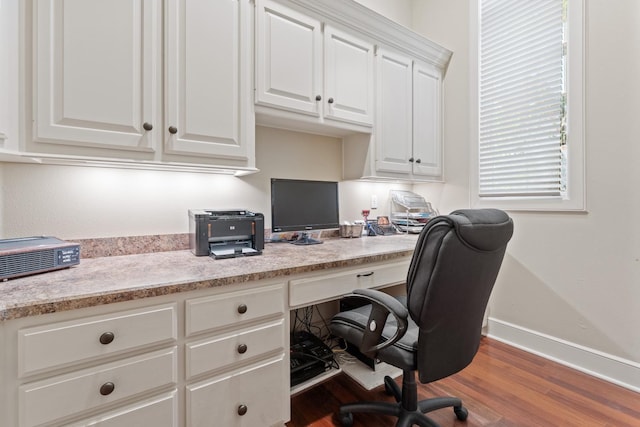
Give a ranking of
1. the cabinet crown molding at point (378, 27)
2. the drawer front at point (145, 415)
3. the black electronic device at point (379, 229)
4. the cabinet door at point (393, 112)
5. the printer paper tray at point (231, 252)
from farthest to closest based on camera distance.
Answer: the black electronic device at point (379, 229) < the cabinet door at point (393, 112) < the cabinet crown molding at point (378, 27) < the printer paper tray at point (231, 252) < the drawer front at point (145, 415)

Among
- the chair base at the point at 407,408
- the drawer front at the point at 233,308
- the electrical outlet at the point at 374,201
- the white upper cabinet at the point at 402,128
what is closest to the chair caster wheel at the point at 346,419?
the chair base at the point at 407,408

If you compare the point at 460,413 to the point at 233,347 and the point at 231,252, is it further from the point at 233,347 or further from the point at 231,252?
the point at 231,252

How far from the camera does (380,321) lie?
47.9 inches

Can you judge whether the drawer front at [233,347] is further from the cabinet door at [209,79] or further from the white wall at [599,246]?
the white wall at [599,246]

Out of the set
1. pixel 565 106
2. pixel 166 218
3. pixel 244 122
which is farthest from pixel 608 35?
pixel 166 218

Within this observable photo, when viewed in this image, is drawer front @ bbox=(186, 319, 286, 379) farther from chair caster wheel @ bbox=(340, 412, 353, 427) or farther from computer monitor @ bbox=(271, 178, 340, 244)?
computer monitor @ bbox=(271, 178, 340, 244)

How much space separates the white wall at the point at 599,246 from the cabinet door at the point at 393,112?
1.05 m

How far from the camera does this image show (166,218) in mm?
1737

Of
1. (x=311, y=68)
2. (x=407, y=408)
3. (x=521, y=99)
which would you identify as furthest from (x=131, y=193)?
(x=521, y=99)

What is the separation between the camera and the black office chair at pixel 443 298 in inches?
42.6

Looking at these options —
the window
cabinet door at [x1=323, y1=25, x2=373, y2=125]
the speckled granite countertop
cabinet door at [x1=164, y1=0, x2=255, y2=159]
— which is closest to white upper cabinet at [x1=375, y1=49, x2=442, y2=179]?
cabinet door at [x1=323, y1=25, x2=373, y2=125]

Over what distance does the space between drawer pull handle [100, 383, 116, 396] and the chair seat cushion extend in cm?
91

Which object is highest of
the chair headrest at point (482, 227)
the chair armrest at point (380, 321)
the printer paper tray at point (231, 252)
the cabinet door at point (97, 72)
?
the cabinet door at point (97, 72)

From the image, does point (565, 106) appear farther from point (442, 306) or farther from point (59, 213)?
point (59, 213)
